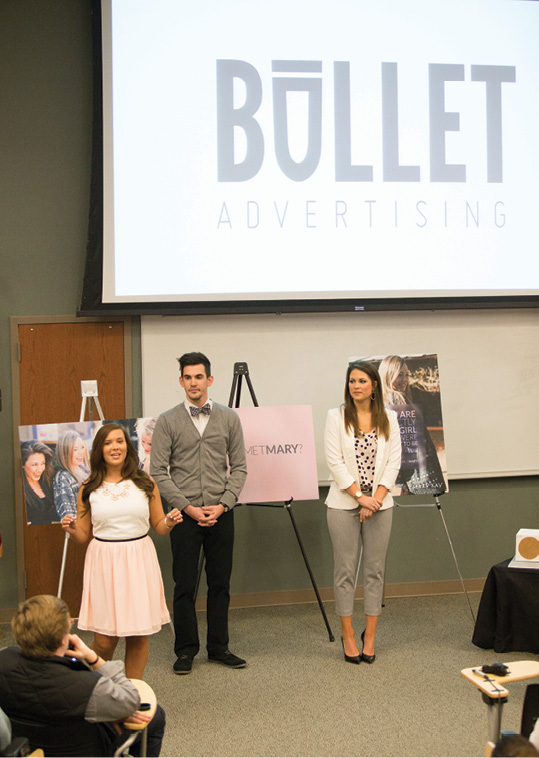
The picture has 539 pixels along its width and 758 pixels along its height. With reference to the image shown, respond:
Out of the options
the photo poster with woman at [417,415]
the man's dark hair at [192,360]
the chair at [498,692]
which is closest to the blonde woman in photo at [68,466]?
the man's dark hair at [192,360]

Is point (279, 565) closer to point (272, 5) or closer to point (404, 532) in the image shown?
point (404, 532)

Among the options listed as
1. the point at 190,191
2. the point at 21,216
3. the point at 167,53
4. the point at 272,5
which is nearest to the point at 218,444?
the point at 190,191

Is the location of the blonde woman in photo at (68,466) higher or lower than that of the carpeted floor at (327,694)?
higher

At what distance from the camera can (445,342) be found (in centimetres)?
516

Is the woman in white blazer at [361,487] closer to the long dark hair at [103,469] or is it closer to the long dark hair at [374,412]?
the long dark hair at [374,412]

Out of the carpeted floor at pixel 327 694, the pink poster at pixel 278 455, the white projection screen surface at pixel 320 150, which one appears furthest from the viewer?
the white projection screen surface at pixel 320 150

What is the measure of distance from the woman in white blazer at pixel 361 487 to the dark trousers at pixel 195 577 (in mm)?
604

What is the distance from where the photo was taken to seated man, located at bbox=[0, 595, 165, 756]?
2037 mm

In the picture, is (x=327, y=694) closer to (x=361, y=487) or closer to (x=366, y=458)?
(x=361, y=487)

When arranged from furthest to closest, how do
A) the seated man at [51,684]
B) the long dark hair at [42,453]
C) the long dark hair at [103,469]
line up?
1. the long dark hair at [42,453]
2. the long dark hair at [103,469]
3. the seated man at [51,684]

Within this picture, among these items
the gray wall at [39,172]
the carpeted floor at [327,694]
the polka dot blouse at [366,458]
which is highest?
the gray wall at [39,172]

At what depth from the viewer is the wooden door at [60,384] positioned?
15.8 feet

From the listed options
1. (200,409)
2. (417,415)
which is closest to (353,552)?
(417,415)

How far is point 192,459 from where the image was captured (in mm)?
3945
